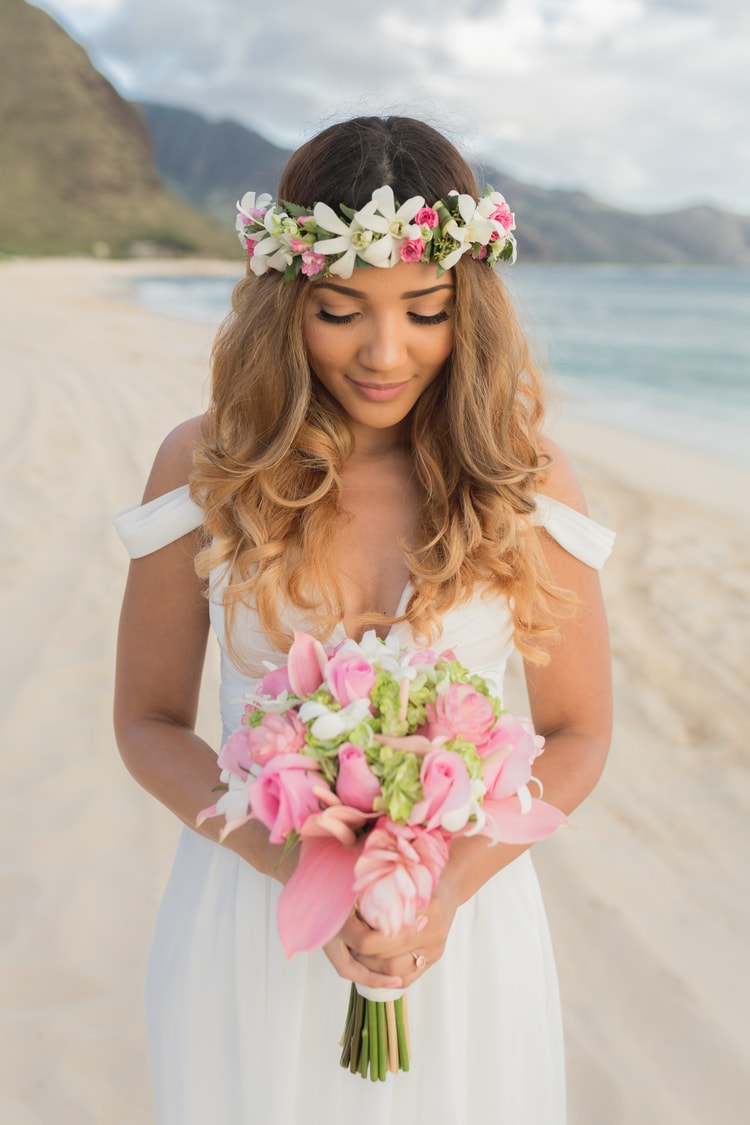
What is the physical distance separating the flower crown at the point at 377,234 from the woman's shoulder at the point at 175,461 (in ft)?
1.42

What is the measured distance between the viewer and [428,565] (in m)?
2.25

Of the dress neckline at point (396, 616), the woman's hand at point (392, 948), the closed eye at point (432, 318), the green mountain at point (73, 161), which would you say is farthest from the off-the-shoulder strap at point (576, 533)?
the green mountain at point (73, 161)

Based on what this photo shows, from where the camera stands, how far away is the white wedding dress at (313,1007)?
6.69 feet

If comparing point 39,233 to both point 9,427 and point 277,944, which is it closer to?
point 9,427

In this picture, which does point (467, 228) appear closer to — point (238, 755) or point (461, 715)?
point (461, 715)

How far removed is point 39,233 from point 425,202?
106931 millimetres

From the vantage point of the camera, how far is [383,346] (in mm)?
2033

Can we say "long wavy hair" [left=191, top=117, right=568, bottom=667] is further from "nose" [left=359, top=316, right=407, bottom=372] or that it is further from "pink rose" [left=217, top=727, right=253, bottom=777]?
"pink rose" [left=217, top=727, right=253, bottom=777]

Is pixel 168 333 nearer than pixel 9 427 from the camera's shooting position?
Result: No

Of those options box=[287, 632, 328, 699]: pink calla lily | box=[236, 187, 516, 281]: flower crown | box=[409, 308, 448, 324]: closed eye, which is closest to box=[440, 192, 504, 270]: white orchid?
box=[236, 187, 516, 281]: flower crown

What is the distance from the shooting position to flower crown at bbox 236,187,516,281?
199 centimetres

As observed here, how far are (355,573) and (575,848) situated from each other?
239 cm

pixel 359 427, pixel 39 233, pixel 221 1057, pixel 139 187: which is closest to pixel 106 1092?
pixel 221 1057

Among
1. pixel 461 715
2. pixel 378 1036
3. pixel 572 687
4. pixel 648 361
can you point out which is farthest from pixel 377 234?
pixel 648 361
